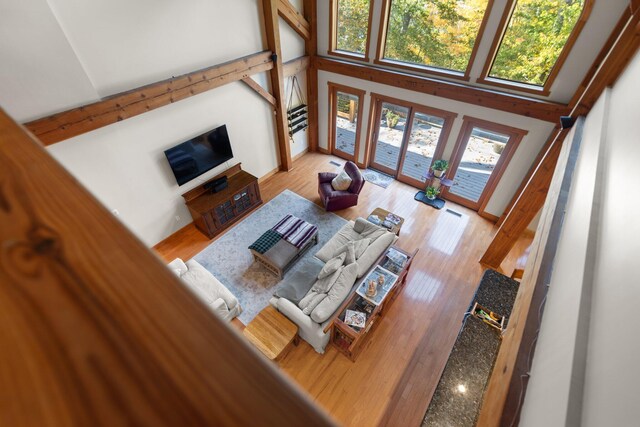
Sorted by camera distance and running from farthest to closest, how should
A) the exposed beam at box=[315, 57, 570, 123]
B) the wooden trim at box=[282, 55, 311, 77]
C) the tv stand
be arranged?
the wooden trim at box=[282, 55, 311, 77]
the tv stand
the exposed beam at box=[315, 57, 570, 123]

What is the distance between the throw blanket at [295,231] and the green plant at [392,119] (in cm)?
318

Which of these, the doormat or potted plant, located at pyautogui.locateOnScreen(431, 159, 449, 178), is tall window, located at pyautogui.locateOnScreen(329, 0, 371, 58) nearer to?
potted plant, located at pyautogui.locateOnScreen(431, 159, 449, 178)

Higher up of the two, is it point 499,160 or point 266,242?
point 499,160

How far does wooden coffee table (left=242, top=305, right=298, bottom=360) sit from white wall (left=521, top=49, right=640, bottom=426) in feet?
9.52

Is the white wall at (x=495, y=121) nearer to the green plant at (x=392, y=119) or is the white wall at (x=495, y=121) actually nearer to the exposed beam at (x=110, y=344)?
the green plant at (x=392, y=119)

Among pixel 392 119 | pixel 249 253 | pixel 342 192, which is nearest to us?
pixel 249 253

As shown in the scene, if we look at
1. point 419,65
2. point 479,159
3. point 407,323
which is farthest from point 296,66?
point 407,323

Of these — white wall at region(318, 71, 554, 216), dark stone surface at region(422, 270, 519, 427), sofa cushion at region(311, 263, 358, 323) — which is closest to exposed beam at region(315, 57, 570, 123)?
white wall at region(318, 71, 554, 216)

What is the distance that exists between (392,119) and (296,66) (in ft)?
7.73

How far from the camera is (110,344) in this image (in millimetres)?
301

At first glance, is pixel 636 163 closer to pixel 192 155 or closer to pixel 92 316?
pixel 92 316

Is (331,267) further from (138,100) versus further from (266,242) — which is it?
(138,100)

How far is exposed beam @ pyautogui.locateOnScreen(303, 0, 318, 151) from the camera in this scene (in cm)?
585

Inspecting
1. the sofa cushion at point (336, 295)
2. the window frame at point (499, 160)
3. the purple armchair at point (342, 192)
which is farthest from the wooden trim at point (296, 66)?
the sofa cushion at point (336, 295)
